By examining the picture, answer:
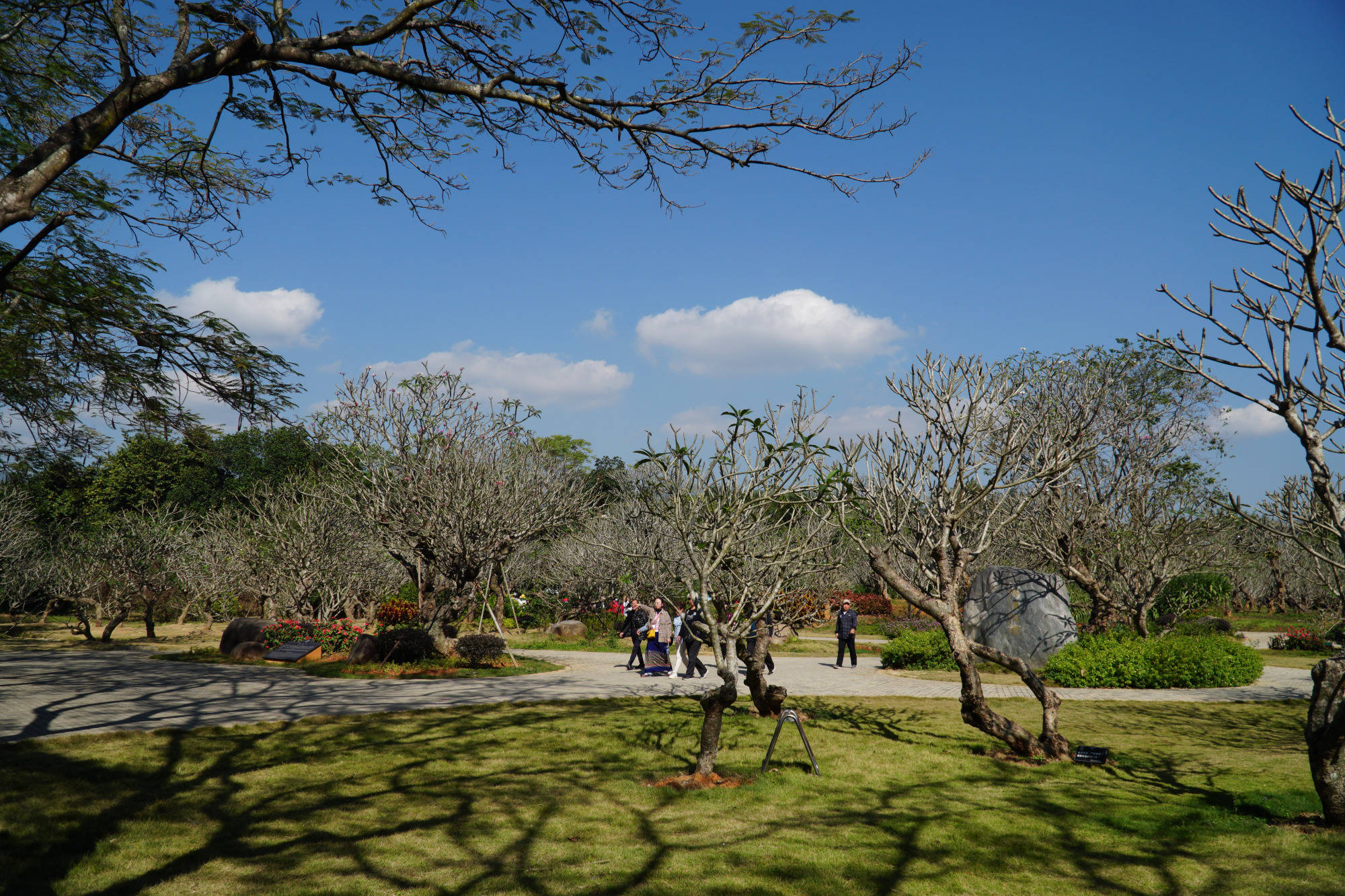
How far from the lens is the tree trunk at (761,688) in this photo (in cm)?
1034

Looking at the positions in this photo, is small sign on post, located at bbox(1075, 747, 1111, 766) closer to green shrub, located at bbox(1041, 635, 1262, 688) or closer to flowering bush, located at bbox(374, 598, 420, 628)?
green shrub, located at bbox(1041, 635, 1262, 688)

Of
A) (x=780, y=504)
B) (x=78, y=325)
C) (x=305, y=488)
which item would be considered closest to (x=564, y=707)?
(x=780, y=504)

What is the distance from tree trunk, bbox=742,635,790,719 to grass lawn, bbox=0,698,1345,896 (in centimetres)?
53

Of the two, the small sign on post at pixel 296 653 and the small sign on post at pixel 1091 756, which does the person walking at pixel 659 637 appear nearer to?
the small sign on post at pixel 296 653

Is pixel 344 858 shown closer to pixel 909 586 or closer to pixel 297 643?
pixel 909 586

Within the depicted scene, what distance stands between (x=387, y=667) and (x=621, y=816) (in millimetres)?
10927

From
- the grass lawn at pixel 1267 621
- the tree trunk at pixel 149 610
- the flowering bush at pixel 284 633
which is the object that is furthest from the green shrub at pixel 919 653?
the tree trunk at pixel 149 610

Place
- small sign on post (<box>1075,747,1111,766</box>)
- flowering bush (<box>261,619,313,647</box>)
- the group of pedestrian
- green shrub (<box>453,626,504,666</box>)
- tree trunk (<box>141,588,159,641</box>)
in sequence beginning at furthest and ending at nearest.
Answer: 1. tree trunk (<box>141,588,159,641</box>)
2. flowering bush (<box>261,619,313,647</box>)
3. green shrub (<box>453,626,504,666</box>)
4. the group of pedestrian
5. small sign on post (<box>1075,747,1111,766</box>)

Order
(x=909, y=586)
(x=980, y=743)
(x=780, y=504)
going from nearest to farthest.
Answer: (x=780, y=504), (x=909, y=586), (x=980, y=743)

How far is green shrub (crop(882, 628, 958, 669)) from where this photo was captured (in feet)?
61.9

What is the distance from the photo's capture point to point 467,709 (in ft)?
38.7

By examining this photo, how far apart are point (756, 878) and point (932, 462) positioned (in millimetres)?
6684

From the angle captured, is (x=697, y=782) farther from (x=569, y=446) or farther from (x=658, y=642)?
(x=569, y=446)

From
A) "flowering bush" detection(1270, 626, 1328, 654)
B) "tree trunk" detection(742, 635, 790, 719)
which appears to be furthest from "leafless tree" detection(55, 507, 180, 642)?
"flowering bush" detection(1270, 626, 1328, 654)
